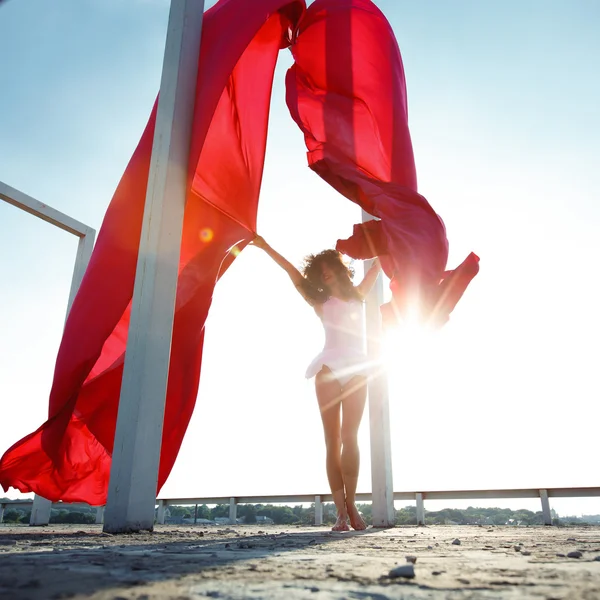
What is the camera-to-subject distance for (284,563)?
1.22 metres

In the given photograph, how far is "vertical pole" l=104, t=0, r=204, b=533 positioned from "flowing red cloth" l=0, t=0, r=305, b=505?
0.44 ft

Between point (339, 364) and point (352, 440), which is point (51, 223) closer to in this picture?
point (339, 364)

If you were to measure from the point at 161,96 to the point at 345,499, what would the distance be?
2747 millimetres

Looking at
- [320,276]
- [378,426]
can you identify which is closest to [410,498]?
[378,426]

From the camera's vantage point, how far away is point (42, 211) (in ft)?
18.2

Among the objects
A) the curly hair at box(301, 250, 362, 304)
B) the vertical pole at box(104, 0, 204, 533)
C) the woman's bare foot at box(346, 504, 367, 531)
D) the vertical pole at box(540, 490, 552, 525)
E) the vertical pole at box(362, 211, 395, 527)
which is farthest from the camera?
the vertical pole at box(540, 490, 552, 525)

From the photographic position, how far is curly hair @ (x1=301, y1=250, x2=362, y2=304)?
12.8 feet

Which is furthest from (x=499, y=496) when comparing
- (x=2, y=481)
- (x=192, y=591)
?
(x=192, y=591)

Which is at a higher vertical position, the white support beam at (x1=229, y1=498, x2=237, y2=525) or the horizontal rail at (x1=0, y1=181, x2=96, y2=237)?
the horizontal rail at (x1=0, y1=181, x2=96, y2=237)

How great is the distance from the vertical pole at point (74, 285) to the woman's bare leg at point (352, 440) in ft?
9.89

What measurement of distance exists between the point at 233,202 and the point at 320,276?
854 mm

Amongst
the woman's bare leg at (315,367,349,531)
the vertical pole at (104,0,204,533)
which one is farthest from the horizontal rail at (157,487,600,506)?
the vertical pole at (104,0,204,533)

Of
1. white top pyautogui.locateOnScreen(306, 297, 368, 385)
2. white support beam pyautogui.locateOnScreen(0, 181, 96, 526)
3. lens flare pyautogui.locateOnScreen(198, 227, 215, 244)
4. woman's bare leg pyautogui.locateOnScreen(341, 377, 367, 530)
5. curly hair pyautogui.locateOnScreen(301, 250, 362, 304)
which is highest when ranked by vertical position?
white support beam pyautogui.locateOnScreen(0, 181, 96, 526)

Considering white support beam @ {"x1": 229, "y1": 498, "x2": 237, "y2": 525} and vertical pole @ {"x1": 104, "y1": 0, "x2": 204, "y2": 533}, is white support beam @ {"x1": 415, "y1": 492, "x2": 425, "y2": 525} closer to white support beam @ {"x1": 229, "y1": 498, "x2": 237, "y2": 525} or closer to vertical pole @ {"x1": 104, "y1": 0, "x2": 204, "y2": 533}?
white support beam @ {"x1": 229, "y1": 498, "x2": 237, "y2": 525}
